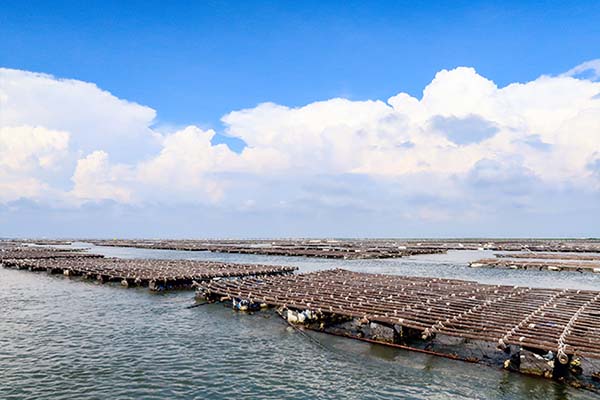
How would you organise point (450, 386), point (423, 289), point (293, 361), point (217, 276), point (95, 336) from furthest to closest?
point (217, 276)
point (423, 289)
point (95, 336)
point (293, 361)
point (450, 386)

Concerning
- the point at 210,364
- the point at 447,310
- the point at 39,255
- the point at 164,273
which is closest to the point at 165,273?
the point at 164,273

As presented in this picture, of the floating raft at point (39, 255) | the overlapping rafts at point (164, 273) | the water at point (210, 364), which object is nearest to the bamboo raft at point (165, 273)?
the overlapping rafts at point (164, 273)

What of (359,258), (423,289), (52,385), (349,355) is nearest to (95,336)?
(52,385)

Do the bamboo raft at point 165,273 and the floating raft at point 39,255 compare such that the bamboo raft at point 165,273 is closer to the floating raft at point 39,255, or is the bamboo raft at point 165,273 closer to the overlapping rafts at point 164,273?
the overlapping rafts at point 164,273

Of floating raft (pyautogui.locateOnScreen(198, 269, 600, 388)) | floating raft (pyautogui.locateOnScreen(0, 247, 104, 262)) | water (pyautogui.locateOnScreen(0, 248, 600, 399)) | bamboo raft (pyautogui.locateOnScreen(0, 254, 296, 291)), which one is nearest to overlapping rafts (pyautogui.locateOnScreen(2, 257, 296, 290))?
bamboo raft (pyautogui.locateOnScreen(0, 254, 296, 291))

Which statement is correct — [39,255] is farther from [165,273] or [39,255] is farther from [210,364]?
[210,364]

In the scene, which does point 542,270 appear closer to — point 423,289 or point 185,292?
point 423,289

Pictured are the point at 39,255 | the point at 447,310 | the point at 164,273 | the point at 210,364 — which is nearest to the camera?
the point at 210,364

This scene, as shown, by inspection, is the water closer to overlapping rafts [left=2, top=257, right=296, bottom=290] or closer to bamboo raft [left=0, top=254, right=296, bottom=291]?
bamboo raft [left=0, top=254, right=296, bottom=291]
